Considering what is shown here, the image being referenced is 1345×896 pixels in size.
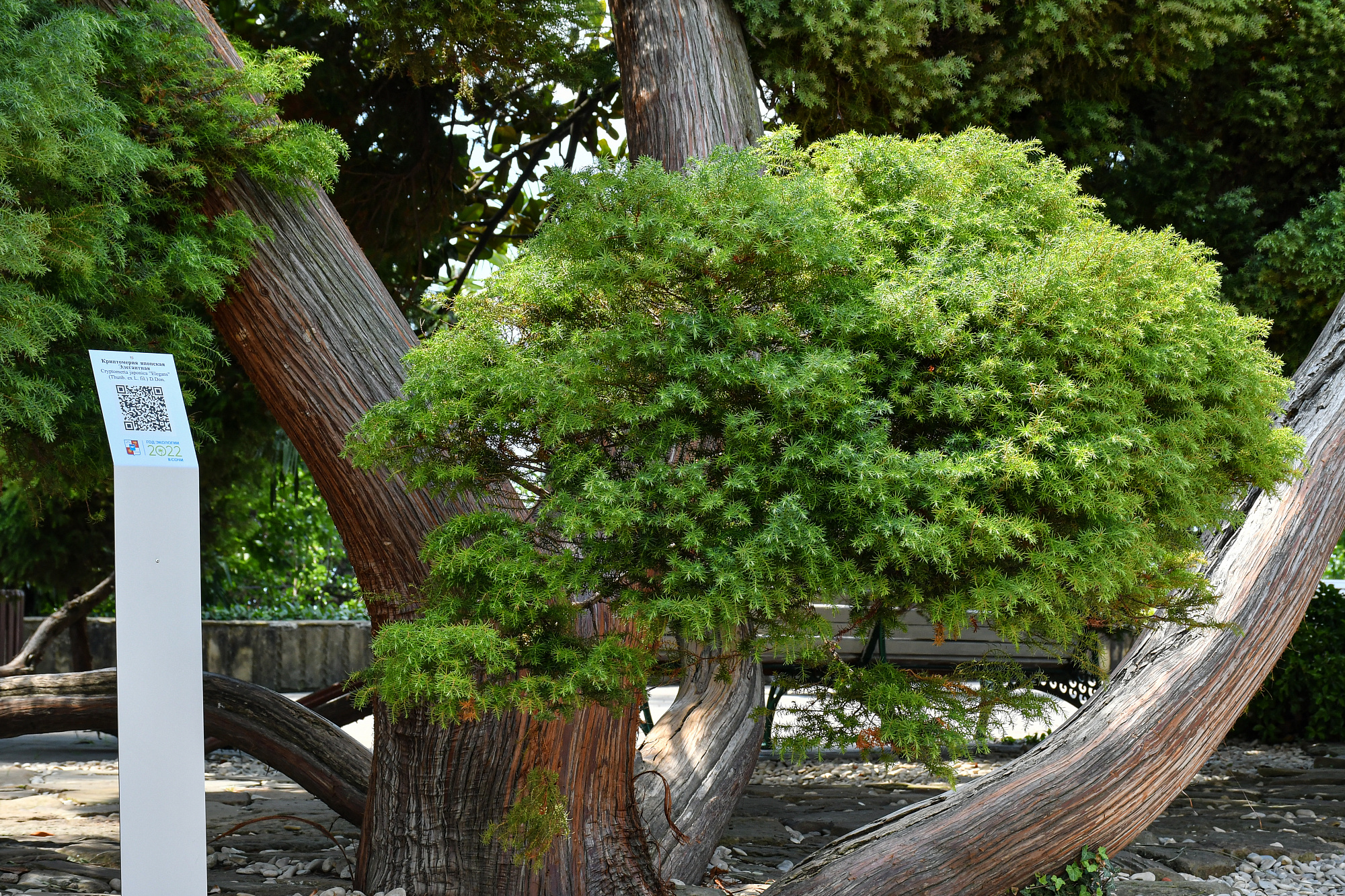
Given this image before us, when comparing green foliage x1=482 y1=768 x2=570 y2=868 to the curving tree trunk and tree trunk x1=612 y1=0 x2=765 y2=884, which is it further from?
tree trunk x1=612 y1=0 x2=765 y2=884

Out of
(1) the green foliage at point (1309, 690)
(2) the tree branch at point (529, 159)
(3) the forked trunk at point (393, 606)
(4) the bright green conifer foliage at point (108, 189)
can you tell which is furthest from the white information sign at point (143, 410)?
(1) the green foliage at point (1309, 690)

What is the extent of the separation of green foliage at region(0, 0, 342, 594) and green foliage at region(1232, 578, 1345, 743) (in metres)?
7.23

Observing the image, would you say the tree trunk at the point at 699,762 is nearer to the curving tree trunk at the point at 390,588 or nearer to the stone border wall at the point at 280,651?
the curving tree trunk at the point at 390,588

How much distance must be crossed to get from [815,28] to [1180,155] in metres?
2.36

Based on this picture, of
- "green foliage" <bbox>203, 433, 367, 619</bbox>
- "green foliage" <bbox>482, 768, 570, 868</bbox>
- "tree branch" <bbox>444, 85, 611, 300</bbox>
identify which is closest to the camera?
"green foliage" <bbox>482, 768, 570, 868</bbox>

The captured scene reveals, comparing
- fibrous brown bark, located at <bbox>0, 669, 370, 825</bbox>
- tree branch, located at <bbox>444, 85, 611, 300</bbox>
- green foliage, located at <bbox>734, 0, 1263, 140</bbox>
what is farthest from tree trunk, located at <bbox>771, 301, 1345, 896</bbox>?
tree branch, located at <bbox>444, 85, 611, 300</bbox>

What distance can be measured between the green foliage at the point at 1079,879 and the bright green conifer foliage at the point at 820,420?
148 centimetres

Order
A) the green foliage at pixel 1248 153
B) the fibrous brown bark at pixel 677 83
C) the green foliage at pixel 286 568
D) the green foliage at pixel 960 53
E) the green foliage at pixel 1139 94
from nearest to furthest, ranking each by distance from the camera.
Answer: the fibrous brown bark at pixel 677 83 → the green foliage at pixel 960 53 → the green foliage at pixel 1139 94 → the green foliage at pixel 1248 153 → the green foliage at pixel 286 568

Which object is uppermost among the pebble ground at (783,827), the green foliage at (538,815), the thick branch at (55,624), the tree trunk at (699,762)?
the thick branch at (55,624)

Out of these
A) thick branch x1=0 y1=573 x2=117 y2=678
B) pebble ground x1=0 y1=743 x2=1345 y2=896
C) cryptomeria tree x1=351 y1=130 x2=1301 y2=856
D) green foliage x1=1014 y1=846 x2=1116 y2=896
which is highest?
cryptomeria tree x1=351 y1=130 x2=1301 y2=856

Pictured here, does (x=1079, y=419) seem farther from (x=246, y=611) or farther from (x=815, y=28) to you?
(x=246, y=611)

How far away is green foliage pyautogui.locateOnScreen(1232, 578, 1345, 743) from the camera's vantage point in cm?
731

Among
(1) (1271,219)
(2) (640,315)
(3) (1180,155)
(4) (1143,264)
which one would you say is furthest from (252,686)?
(1) (1271,219)

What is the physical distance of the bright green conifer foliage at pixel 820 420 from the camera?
2029 mm
